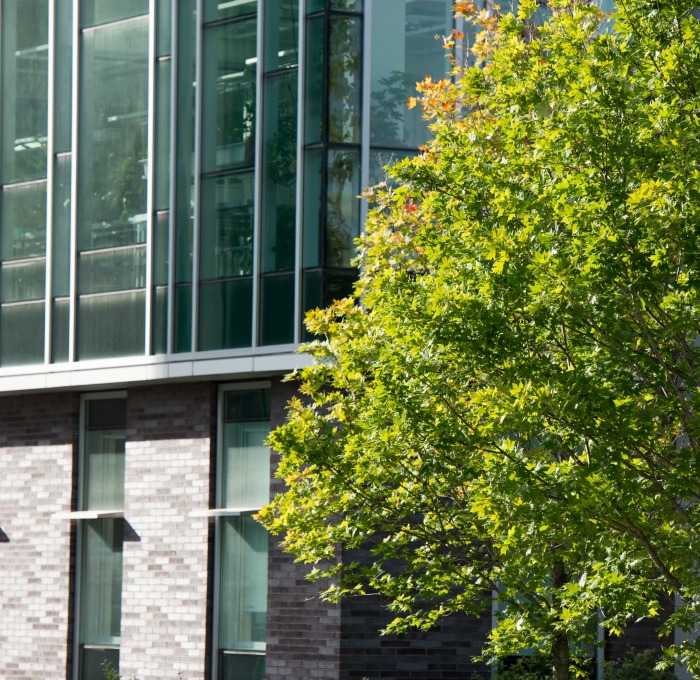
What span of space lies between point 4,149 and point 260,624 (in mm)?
8383

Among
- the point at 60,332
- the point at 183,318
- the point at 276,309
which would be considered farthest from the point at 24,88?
the point at 276,309

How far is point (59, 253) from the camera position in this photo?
23.2 meters

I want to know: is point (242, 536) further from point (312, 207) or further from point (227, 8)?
point (227, 8)

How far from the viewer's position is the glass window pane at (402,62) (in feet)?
67.1

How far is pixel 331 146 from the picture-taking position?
20328 millimetres

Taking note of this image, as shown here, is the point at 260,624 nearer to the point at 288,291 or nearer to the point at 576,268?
the point at 288,291

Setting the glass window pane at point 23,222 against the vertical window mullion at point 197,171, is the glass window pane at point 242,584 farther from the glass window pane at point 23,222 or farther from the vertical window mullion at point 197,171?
the glass window pane at point 23,222

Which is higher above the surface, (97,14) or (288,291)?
(97,14)

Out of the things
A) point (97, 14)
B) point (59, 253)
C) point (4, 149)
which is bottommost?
point (59, 253)

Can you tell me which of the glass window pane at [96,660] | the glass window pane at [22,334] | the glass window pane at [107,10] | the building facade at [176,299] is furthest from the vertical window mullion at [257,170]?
the glass window pane at [96,660]

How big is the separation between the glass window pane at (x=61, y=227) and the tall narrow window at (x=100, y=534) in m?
1.81

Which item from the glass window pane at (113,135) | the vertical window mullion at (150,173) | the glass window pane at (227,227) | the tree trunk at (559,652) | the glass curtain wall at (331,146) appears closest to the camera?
the tree trunk at (559,652)

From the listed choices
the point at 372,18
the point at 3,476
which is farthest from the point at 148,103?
the point at 3,476

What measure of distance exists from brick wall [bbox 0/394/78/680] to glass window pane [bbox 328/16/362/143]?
20.3 ft
